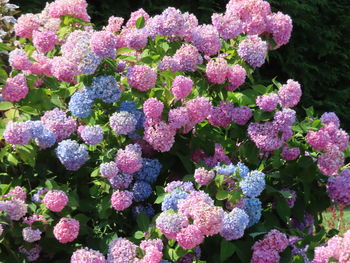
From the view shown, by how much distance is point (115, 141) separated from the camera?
2.73 metres

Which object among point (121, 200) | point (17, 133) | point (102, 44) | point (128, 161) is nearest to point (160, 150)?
point (128, 161)

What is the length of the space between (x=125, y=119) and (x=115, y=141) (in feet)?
0.72

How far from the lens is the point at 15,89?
260 centimetres

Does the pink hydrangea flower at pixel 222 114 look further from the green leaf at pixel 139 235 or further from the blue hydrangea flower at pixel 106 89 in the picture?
the green leaf at pixel 139 235

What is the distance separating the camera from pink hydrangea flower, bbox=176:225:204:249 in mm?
2172

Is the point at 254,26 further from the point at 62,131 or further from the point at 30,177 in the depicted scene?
the point at 30,177

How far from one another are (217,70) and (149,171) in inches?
21.4

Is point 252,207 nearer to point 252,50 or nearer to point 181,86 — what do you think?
point 181,86

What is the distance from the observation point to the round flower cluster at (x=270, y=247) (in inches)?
95.2

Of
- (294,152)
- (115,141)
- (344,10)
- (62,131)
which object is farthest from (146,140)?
(344,10)

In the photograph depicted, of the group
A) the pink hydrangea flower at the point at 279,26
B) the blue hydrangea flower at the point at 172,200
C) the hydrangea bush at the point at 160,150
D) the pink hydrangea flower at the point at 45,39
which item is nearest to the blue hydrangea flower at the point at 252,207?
the hydrangea bush at the point at 160,150

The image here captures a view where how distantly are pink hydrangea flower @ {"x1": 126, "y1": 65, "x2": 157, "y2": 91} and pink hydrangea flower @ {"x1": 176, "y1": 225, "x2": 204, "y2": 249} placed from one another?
2.35ft

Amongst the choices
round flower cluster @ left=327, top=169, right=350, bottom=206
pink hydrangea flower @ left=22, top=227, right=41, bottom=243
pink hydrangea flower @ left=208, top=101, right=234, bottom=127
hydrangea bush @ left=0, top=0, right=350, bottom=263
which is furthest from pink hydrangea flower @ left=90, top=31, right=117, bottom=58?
round flower cluster @ left=327, top=169, right=350, bottom=206

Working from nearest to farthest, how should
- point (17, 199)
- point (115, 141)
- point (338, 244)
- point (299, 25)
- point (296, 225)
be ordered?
point (338, 244) < point (17, 199) < point (115, 141) < point (296, 225) < point (299, 25)
